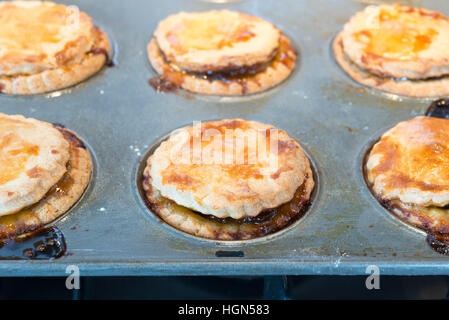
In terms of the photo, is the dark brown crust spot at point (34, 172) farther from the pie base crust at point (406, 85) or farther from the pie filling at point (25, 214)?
the pie base crust at point (406, 85)

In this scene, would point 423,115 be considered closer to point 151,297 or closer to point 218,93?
point 218,93

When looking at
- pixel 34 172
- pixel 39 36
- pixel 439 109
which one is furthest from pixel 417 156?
pixel 39 36

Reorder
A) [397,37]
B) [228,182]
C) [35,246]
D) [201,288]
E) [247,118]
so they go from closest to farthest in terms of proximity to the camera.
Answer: [35,246], [228,182], [201,288], [247,118], [397,37]

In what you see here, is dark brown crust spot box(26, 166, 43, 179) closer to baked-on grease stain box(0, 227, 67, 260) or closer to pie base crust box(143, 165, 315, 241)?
baked-on grease stain box(0, 227, 67, 260)

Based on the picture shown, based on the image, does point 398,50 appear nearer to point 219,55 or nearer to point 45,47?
point 219,55

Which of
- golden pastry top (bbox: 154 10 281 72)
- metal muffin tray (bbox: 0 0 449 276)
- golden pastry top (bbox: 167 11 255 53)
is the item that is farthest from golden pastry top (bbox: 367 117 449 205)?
golden pastry top (bbox: 167 11 255 53)

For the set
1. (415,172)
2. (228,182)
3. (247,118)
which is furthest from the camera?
(247,118)

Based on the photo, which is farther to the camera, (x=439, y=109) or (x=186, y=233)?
(x=439, y=109)

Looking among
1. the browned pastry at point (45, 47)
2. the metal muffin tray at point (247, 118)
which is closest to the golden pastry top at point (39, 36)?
the browned pastry at point (45, 47)
